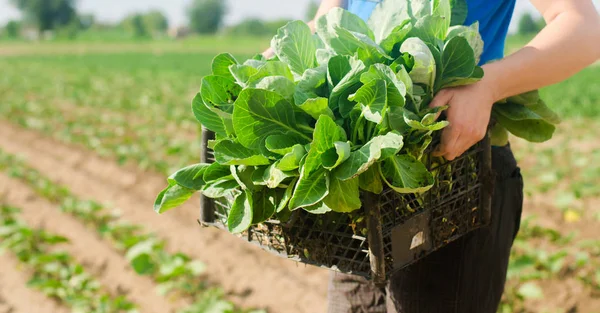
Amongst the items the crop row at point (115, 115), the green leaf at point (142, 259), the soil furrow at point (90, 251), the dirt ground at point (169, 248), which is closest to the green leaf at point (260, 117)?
the dirt ground at point (169, 248)

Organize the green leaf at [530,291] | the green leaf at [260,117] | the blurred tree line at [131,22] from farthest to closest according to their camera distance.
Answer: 1. the blurred tree line at [131,22]
2. the green leaf at [530,291]
3. the green leaf at [260,117]

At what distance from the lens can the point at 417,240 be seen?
1.48 metres

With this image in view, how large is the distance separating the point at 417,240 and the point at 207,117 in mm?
543

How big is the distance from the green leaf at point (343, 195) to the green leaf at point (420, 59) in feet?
0.90

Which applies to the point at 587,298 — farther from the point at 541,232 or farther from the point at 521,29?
the point at 521,29

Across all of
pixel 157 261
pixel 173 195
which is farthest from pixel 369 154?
pixel 157 261

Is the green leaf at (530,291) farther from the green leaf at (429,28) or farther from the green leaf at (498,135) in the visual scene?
the green leaf at (429,28)

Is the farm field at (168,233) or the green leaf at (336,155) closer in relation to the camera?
the green leaf at (336,155)

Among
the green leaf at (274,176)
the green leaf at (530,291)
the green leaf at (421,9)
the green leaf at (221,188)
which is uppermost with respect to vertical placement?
the green leaf at (421,9)

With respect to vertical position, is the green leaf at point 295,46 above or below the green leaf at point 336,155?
above

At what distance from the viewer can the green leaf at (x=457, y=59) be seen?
142 centimetres

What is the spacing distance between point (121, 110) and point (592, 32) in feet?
33.8

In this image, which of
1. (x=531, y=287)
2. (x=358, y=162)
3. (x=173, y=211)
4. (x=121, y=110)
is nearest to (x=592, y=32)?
(x=358, y=162)

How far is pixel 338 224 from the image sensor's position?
1.42 metres
